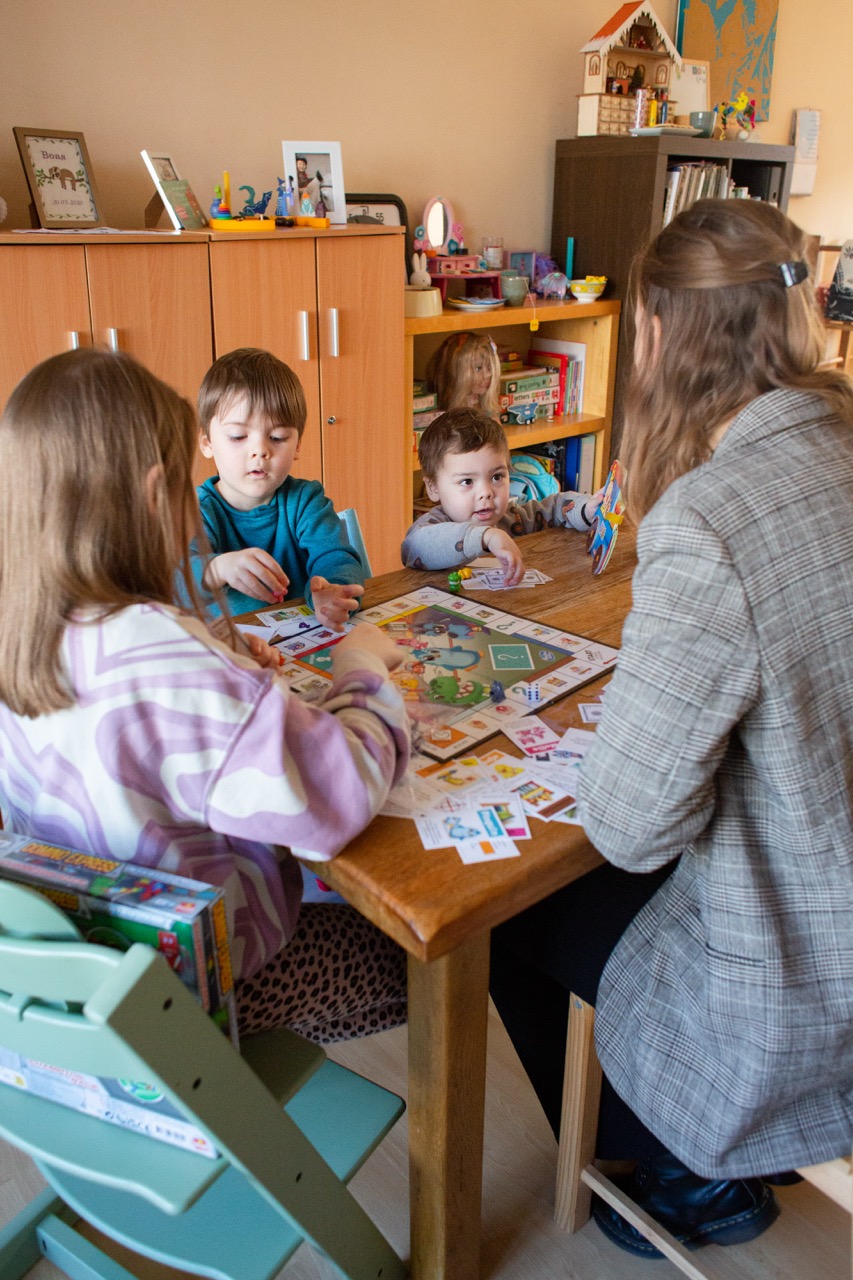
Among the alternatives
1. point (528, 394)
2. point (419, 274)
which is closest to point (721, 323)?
point (419, 274)

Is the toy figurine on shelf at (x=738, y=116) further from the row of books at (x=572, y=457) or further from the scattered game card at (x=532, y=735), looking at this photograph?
the scattered game card at (x=532, y=735)

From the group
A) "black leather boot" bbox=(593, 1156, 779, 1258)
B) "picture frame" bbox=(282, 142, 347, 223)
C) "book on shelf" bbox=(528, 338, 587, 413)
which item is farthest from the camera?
"book on shelf" bbox=(528, 338, 587, 413)

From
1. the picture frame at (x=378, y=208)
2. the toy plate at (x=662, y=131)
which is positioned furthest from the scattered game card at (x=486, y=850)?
the toy plate at (x=662, y=131)

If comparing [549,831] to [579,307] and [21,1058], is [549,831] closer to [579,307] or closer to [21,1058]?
[21,1058]

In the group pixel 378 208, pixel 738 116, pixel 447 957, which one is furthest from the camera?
pixel 738 116

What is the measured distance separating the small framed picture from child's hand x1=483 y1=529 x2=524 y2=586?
103 inches

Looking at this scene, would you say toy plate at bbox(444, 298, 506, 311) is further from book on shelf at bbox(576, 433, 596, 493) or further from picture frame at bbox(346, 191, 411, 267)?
book on shelf at bbox(576, 433, 596, 493)

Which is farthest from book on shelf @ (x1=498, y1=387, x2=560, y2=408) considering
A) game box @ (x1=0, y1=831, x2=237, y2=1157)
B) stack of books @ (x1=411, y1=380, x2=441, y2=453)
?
game box @ (x1=0, y1=831, x2=237, y2=1157)

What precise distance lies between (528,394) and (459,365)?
20.3 inches

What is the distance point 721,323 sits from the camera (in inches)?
45.1

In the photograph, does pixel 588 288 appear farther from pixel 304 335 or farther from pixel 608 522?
pixel 608 522

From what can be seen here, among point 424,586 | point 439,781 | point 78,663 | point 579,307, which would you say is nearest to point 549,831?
point 439,781

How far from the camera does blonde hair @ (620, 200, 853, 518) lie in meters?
1.13

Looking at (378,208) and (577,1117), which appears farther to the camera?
(378,208)
